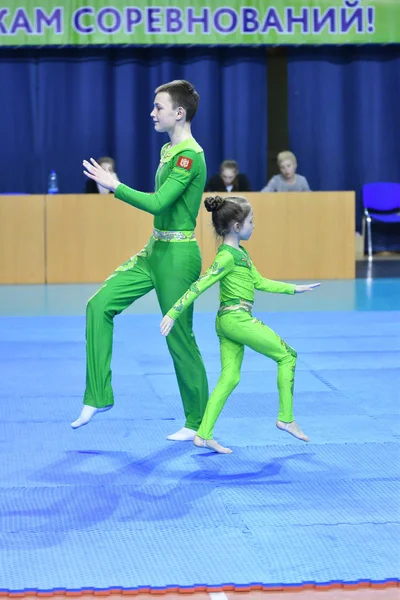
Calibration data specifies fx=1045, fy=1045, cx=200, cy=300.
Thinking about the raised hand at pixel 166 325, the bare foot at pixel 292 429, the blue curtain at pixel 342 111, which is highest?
the blue curtain at pixel 342 111

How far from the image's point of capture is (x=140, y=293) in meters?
4.67

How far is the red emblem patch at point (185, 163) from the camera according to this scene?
177 inches

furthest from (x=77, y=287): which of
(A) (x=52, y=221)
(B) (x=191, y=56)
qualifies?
(B) (x=191, y=56)

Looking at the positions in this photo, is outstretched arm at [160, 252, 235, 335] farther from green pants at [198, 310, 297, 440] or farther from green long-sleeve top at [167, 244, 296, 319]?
green pants at [198, 310, 297, 440]

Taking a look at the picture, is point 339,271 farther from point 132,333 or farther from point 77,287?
point 132,333

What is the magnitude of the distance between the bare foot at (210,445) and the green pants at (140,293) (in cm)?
28

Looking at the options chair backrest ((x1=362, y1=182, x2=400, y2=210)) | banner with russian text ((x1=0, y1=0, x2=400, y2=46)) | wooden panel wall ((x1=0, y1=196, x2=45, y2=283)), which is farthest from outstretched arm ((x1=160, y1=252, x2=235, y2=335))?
chair backrest ((x1=362, y1=182, x2=400, y2=210))

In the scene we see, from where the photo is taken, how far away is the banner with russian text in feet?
42.3

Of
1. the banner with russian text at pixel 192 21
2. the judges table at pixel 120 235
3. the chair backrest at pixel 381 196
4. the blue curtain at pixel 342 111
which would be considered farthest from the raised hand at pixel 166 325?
the blue curtain at pixel 342 111

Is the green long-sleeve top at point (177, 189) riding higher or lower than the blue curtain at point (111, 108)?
lower

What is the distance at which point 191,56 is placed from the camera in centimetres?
1388

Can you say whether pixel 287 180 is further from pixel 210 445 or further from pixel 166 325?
pixel 166 325

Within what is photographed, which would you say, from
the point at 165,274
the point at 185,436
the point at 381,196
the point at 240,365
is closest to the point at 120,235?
the point at 381,196

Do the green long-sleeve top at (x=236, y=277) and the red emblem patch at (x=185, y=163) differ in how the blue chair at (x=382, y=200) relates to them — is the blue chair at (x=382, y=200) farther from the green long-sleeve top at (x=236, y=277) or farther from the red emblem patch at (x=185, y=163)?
the red emblem patch at (x=185, y=163)
